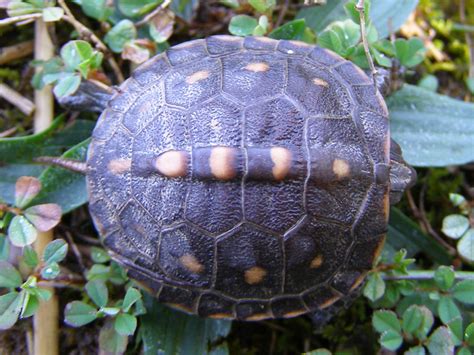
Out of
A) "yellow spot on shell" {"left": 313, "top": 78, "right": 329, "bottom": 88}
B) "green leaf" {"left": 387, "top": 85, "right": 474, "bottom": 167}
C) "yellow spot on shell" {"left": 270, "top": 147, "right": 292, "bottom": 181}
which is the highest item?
"yellow spot on shell" {"left": 313, "top": 78, "right": 329, "bottom": 88}

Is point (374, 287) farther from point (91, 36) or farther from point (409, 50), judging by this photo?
point (91, 36)

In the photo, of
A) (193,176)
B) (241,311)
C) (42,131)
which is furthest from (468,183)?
(42,131)

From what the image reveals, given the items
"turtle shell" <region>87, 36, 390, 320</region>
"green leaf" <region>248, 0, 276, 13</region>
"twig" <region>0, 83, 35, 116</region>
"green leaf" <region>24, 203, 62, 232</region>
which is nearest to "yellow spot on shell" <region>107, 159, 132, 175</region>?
"turtle shell" <region>87, 36, 390, 320</region>

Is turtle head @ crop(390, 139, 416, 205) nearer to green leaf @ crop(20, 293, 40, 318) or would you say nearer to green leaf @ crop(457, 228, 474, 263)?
green leaf @ crop(457, 228, 474, 263)

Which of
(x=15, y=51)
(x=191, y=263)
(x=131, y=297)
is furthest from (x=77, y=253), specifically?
(x=15, y=51)

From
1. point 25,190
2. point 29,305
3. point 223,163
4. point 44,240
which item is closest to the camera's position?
point 223,163

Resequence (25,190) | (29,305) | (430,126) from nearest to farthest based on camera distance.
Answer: (29,305) < (25,190) < (430,126)
